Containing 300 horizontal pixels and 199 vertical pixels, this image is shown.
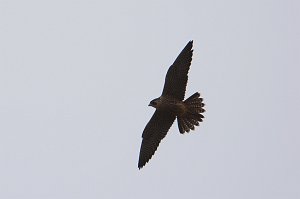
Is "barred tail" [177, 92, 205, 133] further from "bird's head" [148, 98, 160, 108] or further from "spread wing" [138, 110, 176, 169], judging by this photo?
"bird's head" [148, 98, 160, 108]

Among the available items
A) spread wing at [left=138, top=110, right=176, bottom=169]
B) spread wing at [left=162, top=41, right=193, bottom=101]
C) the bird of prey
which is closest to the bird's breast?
the bird of prey

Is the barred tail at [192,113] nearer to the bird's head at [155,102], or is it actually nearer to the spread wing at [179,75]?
the spread wing at [179,75]

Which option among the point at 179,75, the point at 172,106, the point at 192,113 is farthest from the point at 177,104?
the point at 179,75

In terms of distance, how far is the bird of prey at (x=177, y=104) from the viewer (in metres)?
14.0

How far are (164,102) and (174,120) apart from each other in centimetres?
81

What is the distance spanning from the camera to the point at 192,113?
14.2 meters

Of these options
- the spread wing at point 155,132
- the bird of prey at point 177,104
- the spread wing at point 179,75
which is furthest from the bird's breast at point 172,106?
the spread wing at point 155,132

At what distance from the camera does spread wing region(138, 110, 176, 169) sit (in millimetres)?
14641

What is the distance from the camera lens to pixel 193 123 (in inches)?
563

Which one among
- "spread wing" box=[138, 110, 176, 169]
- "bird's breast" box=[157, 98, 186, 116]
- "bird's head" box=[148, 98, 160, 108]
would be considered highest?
"bird's head" box=[148, 98, 160, 108]

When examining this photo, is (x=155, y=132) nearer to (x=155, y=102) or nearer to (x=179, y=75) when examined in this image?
(x=155, y=102)

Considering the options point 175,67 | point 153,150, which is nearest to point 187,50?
point 175,67

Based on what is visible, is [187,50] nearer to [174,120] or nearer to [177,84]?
[177,84]

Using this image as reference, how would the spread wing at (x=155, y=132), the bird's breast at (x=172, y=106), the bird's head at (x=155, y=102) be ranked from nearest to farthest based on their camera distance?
the bird's breast at (x=172, y=106) < the bird's head at (x=155, y=102) < the spread wing at (x=155, y=132)
